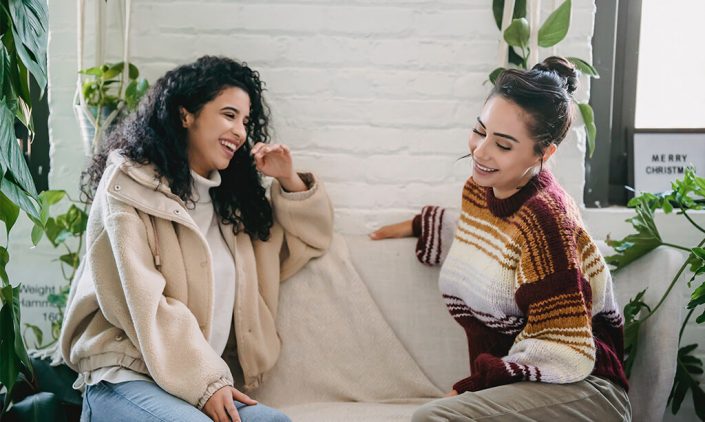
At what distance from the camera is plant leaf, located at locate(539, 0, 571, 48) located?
6.52 ft

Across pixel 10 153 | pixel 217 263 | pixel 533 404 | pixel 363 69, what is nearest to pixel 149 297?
pixel 217 263

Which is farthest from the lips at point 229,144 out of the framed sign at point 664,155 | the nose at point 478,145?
the framed sign at point 664,155

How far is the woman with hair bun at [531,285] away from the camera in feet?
5.02

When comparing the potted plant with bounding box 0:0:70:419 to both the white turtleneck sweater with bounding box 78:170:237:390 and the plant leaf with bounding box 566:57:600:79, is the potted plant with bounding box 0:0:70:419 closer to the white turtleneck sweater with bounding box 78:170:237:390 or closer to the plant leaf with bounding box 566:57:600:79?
the white turtleneck sweater with bounding box 78:170:237:390

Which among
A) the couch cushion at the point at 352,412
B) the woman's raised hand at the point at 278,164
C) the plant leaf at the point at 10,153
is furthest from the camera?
the woman's raised hand at the point at 278,164

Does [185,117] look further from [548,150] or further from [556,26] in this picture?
[556,26]

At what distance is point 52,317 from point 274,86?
3.27 feet

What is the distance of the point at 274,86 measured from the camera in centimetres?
220

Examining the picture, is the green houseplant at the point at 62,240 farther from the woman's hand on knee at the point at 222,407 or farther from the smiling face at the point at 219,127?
the woman's hand on knee at the point at 222,407

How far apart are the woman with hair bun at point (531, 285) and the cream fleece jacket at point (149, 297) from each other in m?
0.52

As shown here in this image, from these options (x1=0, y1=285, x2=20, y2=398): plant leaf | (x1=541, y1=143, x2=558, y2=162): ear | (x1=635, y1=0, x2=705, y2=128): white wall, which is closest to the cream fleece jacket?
(x1=0, y1=285, x2=20, y2=398): plant leaf

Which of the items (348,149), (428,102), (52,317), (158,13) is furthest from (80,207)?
(428,102)

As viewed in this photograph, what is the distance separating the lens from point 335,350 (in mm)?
1986

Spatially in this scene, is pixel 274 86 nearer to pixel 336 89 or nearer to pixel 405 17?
pixel 336 89
